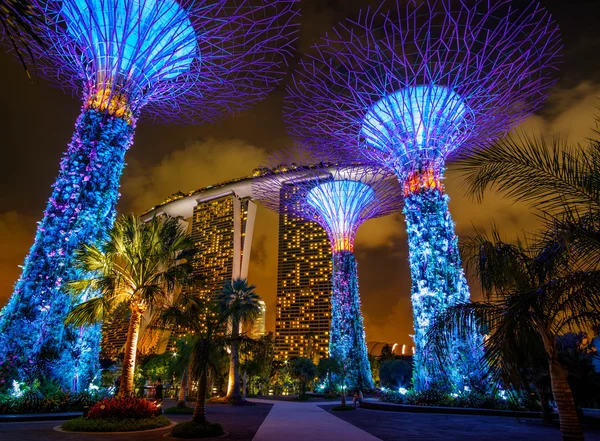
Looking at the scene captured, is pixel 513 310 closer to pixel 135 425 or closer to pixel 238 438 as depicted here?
pixel 238 438

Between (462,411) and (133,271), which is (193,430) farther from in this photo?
(462,411)

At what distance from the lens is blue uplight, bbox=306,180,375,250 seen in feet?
92.2

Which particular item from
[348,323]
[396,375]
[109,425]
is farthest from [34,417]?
[396,375]

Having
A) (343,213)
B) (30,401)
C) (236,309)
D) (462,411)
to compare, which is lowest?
(462,411)

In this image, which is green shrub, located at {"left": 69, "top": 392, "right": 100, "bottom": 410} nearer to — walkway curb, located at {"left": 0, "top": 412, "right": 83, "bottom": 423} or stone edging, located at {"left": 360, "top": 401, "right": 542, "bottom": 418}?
walkway curb, located at {"left": 0, "top": 412, "right": 83, "bottom": 423}

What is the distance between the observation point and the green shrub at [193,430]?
904cm

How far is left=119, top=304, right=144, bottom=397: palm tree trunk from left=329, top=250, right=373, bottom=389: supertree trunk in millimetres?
18469

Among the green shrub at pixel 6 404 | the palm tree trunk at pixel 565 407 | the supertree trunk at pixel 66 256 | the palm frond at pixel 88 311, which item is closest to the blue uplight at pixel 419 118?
the supertree trunk at pixel 66 256

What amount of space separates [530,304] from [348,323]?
78.9 ft

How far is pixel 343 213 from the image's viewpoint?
28750 mm

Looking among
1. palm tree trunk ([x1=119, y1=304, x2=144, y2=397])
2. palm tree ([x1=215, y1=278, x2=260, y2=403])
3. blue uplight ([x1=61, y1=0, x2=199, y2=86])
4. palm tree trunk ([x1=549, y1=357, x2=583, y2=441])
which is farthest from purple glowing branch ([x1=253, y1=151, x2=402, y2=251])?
palm tree trunk ([x1=549, y1=357, x2=583, y2=441])

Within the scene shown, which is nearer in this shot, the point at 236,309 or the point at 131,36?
the point at 131,36

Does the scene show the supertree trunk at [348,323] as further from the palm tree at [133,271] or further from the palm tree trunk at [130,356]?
Answer: the palm tree trunk at [130,356]

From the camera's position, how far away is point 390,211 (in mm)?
29500
